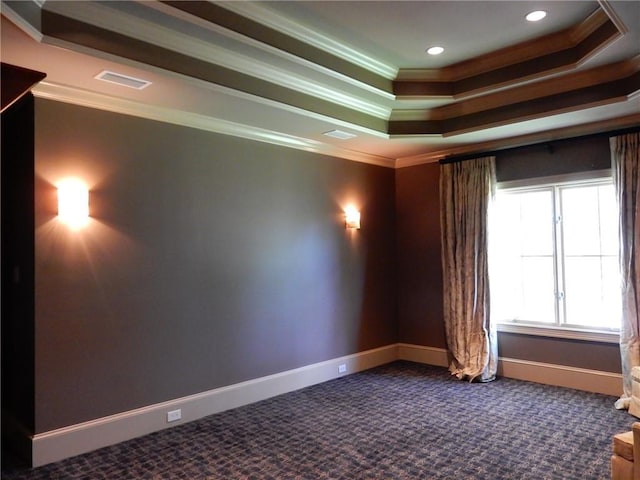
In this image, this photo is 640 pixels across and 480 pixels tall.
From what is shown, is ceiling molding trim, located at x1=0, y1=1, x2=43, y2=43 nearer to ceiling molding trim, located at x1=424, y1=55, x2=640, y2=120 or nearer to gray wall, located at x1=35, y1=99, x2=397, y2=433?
gray wall, located at x1=35, y1=99, x2=397, y2=433

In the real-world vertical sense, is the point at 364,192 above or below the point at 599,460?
above

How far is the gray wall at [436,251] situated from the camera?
4734 millimetres

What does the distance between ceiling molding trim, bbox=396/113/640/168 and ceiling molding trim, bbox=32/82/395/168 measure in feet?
2.65

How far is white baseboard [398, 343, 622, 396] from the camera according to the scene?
4.57 m

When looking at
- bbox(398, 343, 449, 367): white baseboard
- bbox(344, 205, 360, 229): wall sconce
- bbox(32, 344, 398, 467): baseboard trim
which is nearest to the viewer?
bbox(32, 344, 398, 467): baseboard trim

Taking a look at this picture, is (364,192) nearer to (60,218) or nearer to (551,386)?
(551,386)

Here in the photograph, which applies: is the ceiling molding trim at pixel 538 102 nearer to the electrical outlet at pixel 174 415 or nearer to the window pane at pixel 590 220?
the window pane at pixel 590 220

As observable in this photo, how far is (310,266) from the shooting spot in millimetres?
5180

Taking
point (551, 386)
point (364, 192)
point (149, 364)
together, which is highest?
point (364, 192)

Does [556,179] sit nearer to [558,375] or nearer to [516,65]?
[516,65]

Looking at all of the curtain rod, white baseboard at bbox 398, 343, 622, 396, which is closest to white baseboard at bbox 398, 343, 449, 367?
white baseboard at bbox 398, 343, 622, 396

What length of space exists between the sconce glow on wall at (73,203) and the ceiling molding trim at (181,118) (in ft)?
1.98

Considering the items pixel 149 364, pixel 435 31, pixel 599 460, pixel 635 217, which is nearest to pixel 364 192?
pixel 435 31

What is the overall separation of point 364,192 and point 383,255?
0.88 metres
